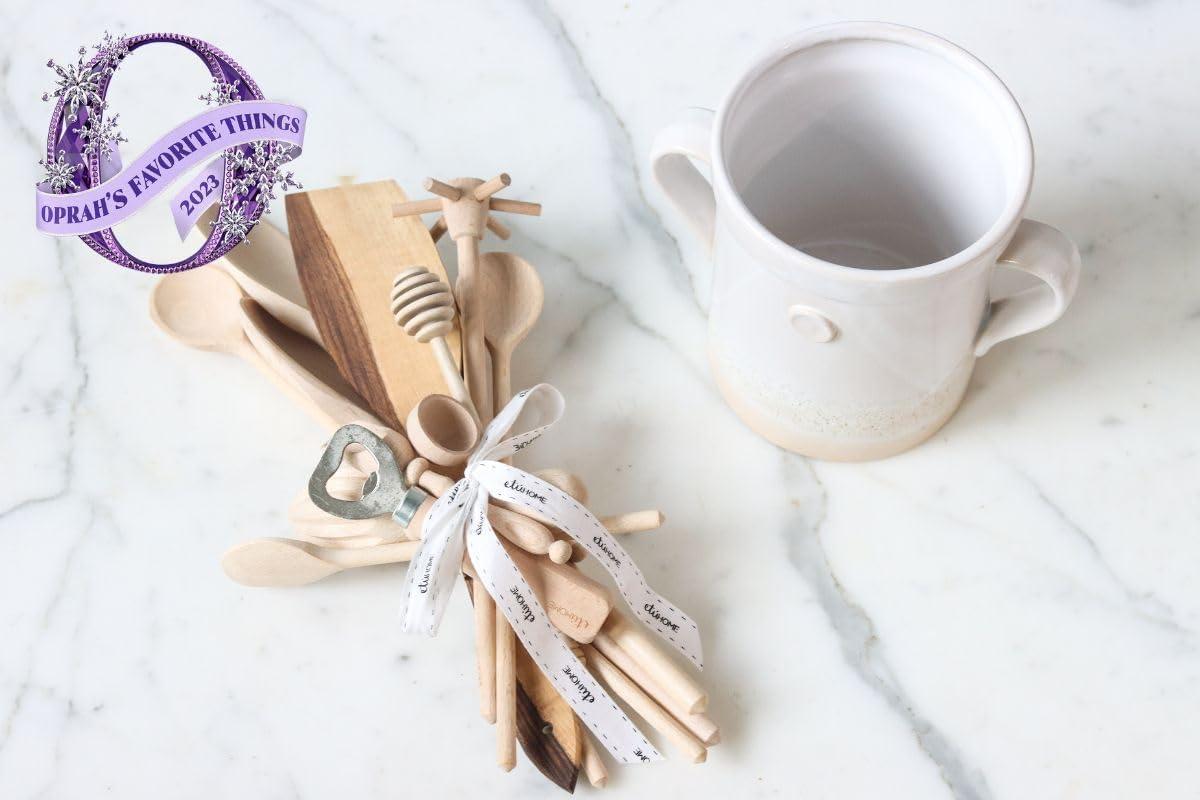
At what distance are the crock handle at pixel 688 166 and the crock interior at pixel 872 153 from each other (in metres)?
0.01

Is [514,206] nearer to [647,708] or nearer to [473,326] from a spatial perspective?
[473,326]

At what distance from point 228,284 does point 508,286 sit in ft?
0.46

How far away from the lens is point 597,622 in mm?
Result: 514

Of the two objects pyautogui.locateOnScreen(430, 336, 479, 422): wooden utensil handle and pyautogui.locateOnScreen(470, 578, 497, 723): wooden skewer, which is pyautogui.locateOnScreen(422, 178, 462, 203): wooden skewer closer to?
pyautogui.locateOnScreen(430, 336, 479, 422): wooden utensil handle

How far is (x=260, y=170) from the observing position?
1.90 ft

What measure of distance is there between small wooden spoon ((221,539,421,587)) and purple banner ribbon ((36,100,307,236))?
154mm

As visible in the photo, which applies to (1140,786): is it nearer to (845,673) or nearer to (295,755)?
(845,673)

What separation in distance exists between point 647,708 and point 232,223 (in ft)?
0.96

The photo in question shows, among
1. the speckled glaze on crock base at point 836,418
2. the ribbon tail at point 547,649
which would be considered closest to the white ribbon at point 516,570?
the ribbon tail at point 547,649

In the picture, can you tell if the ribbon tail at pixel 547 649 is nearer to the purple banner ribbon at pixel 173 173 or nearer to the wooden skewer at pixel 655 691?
the wooden skewer at pixel 655 691

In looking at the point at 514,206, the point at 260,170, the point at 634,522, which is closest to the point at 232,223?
the point at 260,170

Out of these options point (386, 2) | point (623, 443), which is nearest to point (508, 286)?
point (623, 443)

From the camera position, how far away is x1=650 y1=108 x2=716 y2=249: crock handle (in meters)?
0.50

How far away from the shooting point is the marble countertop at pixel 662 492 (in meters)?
0.55
